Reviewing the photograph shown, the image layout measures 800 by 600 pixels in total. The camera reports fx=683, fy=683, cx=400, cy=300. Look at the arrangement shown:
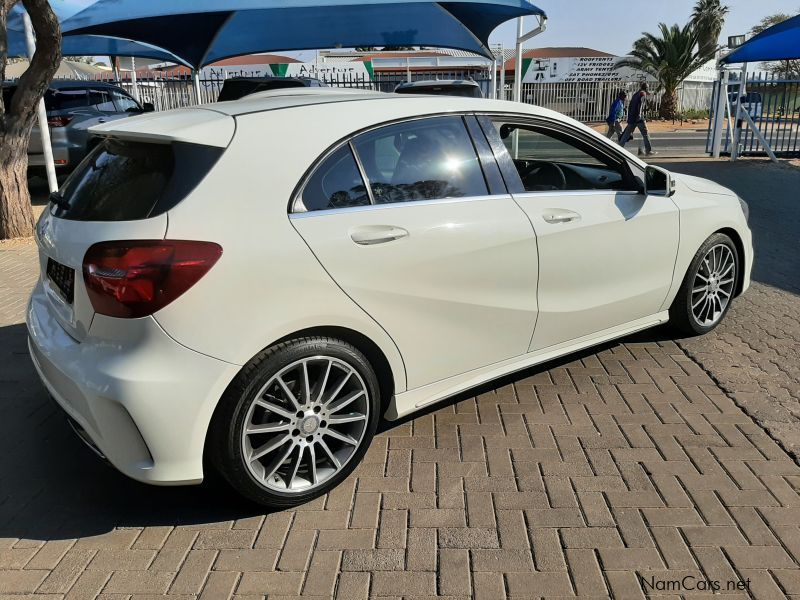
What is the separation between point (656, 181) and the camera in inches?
162

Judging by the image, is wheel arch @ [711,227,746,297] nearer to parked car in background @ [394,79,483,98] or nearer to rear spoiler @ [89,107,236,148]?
rear spoiler @ [89,107,236,148]

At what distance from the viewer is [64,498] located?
10.1 ft

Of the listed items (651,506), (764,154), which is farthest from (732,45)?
(651,506)

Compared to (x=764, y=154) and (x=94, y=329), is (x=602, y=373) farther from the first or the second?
(x=764, y=154)

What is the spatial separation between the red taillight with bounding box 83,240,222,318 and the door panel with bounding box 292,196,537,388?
47cm

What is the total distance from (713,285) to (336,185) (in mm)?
3027

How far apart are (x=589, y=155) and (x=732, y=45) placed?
1470cm

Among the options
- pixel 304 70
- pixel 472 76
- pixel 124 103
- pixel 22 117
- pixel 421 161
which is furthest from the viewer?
pixel 304 70

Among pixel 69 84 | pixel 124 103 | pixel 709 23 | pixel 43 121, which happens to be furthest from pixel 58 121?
pixel 709 23

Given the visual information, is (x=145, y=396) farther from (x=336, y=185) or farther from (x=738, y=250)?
(x=738, y=250)

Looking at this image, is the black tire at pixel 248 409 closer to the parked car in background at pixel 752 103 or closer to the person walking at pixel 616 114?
the parked car in background at pixel 752 103

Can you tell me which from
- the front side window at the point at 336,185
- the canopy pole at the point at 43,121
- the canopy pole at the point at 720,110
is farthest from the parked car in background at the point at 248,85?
the canopy pole at the point at 720,110

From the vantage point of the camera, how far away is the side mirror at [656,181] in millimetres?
4090

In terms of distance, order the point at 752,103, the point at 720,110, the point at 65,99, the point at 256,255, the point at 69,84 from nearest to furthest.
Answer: the point at 256,255 → the point at 65,99 → the point at 69,84 → the point at 720,110 → the point at 752,103
